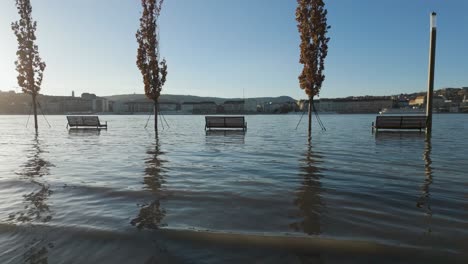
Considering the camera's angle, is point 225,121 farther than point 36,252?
Yes

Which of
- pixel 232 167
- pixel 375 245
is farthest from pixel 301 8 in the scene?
pixel 375 245

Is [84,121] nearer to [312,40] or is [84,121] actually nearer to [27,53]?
[27,53]

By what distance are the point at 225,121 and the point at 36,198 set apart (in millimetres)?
24105

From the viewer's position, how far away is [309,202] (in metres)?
6.19

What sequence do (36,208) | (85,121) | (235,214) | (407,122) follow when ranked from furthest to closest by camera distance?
(85,121), (407,122), (36,208), (235,214)

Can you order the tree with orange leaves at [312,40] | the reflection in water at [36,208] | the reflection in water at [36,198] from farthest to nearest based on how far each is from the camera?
the tree with orange leaves at [312,40] → the reflection in water at [36,198] → the reflection in water at [36,208]

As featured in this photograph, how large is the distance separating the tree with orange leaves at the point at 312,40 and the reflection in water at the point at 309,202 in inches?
690

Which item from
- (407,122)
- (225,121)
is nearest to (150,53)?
(225,121)

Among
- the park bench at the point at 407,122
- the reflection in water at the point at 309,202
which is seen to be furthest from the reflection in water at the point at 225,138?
the park bench at the point at 407,122

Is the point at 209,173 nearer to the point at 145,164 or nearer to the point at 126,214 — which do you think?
the point at 145,164

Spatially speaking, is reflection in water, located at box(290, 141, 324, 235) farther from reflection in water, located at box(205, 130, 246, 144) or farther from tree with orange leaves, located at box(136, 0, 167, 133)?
tree with orange leaves, located at box(136, 0, 167, 133)

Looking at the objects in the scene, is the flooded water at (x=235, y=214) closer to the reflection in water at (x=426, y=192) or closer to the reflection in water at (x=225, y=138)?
the reflection in water at (x=426, y=192)

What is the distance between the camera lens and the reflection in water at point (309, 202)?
4.92 meters

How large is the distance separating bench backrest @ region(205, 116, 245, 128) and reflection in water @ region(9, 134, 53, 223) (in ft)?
66.5
